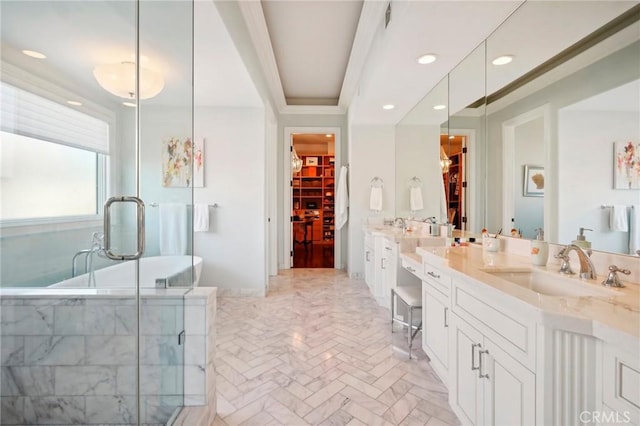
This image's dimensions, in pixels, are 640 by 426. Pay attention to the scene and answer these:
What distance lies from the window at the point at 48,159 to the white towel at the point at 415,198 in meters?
3.49

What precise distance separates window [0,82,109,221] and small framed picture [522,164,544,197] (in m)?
2.78

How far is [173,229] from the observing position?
1.93 metres

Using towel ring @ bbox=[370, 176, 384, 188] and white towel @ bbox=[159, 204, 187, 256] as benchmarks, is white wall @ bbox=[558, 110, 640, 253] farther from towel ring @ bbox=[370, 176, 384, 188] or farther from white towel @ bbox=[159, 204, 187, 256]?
towel ring @ bbox=[370, 176, 384, 188]

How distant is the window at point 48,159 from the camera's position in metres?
→ 1.67

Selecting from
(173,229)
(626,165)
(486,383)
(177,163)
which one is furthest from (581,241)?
(177,163)

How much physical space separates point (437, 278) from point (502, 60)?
166cm

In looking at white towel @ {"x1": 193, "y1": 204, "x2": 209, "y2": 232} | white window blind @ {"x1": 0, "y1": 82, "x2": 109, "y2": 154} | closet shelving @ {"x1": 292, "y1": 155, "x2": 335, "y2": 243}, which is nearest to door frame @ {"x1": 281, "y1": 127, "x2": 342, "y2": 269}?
white towel @ {"x1": 193, "y1": 204, "x2": 209, "y2": 232}

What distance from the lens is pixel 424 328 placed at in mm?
2117

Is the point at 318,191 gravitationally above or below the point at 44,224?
above

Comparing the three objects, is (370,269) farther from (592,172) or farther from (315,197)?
(315,197)

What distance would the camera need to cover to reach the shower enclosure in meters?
1.53

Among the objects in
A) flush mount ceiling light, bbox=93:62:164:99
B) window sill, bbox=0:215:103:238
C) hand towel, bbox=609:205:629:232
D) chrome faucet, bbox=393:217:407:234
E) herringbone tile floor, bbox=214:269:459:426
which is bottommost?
herringbone tile floor, bbox=214:269:459:426

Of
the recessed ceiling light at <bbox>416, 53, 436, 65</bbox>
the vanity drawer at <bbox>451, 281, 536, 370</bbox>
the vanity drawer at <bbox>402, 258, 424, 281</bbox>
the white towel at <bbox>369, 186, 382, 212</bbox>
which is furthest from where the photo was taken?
the white towel at <bbox>369, 186, 382, 212</bbox>

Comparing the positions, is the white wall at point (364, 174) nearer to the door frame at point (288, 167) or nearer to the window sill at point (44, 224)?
the door frame at point (288, 167)
